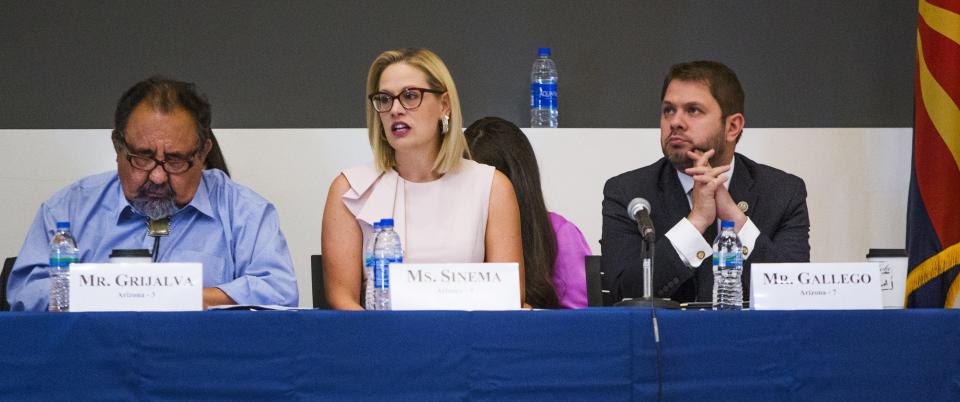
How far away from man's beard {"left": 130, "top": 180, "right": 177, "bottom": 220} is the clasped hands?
4.45ft

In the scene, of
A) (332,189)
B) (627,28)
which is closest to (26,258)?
(332,189)

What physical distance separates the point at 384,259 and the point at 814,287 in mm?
933

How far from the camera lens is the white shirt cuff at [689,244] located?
2857mm

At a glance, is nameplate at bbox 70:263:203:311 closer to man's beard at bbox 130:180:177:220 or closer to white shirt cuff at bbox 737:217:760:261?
man's beard at bbox 130:180:177:220

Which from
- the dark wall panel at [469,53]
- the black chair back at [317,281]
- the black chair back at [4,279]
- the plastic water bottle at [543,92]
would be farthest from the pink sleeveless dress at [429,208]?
the dark wall panel at [469,53]

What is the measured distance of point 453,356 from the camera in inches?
80.8

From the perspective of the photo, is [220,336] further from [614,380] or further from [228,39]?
[228,39]

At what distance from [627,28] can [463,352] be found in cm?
255

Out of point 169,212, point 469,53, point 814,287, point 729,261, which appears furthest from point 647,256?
point 469,53

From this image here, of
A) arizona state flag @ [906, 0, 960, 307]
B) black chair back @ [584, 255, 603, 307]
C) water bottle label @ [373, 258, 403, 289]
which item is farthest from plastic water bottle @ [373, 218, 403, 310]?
arizona state flag @ [906, 0, 960, 307]

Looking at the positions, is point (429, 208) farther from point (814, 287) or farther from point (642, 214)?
point (814, 287)

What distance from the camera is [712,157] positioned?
3.14 metres

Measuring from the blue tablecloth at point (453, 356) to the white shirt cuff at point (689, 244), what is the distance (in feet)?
2.44

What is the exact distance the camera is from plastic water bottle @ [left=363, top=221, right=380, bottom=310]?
255 centimetres
